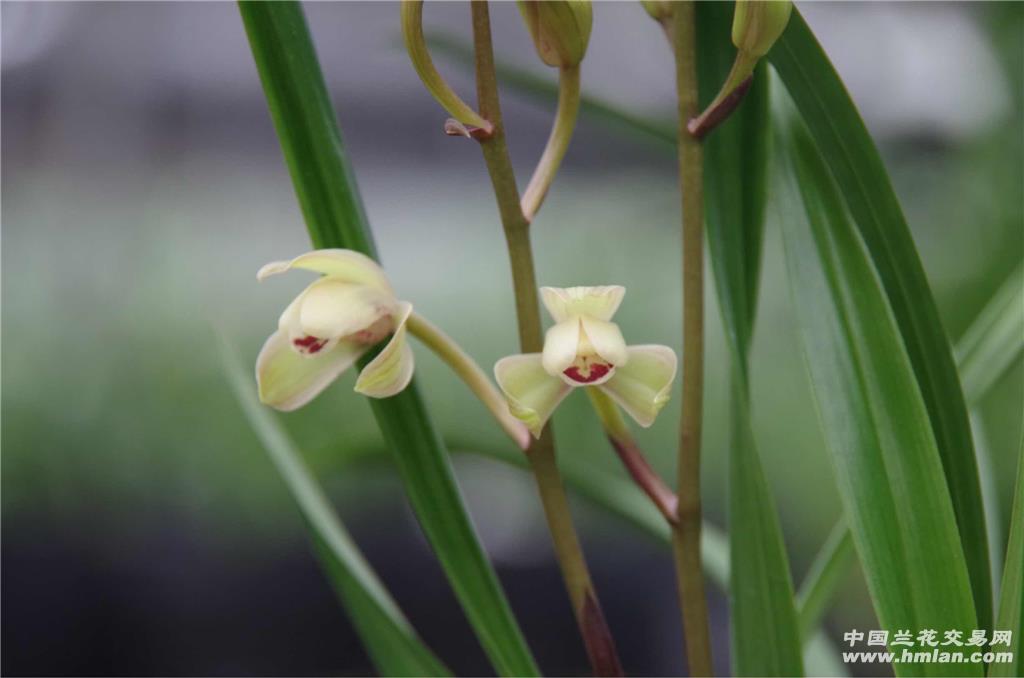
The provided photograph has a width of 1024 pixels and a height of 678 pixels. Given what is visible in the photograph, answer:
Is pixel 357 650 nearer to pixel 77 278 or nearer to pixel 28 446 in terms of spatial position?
pixel 28 446

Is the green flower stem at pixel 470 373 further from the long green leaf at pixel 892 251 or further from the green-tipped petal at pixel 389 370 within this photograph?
the long green leaf at pixel 892 251

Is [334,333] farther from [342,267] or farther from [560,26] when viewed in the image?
[560,26]

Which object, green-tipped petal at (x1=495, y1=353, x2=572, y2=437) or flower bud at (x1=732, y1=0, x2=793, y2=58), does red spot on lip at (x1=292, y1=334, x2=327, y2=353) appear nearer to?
green-tipped petal at (x1=495, y1=353, x2=572, y2=437)

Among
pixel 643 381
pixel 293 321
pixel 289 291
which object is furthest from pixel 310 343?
pixel 289 291

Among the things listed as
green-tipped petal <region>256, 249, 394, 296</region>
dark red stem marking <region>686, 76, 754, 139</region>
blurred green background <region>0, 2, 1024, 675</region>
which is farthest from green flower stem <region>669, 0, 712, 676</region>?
blurred green background <region>0, 2, 1024, 675</region>

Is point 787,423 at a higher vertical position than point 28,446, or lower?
lower

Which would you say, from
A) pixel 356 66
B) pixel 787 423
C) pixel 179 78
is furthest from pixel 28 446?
pixel 787 423
